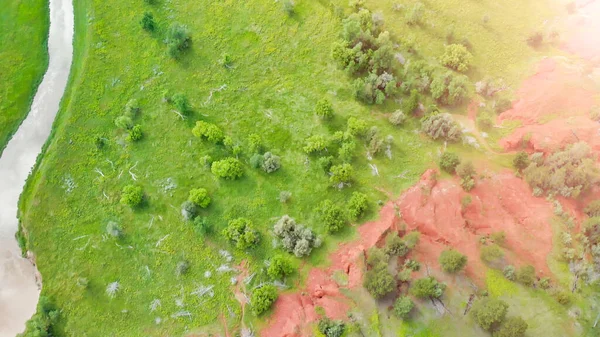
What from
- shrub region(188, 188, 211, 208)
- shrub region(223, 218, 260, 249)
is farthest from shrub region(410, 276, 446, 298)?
shrub region(188, 188, 211, 208)

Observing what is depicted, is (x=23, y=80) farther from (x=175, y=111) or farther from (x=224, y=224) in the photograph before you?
(x=224, y=224)

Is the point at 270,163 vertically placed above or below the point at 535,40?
below

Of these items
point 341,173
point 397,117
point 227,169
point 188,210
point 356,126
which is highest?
point 397,117

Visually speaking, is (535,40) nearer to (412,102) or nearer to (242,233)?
(412,102)

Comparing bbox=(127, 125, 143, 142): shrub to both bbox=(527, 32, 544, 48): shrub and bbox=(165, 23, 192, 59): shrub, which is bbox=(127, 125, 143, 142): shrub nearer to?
bbox=(165, 23, 192, 59): shrub

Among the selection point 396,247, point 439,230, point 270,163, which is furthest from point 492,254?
point 270,163

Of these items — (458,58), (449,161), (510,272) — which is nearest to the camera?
(510,272)

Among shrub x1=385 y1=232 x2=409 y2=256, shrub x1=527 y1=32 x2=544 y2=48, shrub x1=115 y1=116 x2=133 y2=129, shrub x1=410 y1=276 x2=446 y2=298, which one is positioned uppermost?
shrub x1=527 y1=32 x2=544 y2=48

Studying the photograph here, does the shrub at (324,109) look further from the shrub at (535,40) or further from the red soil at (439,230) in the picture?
the shrub at (535,40)
